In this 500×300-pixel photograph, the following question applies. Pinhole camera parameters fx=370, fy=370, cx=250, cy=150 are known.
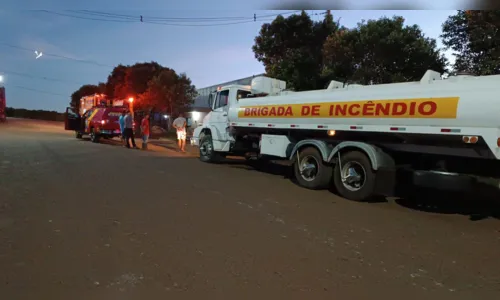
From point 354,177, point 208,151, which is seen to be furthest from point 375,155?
point 208,151

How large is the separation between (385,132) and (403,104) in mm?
604

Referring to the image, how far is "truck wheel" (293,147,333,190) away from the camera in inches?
308

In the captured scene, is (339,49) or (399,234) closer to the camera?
(399,234)

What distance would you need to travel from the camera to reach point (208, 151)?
1269 cm

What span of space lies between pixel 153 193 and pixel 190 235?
104 inches

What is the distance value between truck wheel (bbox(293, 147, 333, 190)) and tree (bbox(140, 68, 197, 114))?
23.8 metres

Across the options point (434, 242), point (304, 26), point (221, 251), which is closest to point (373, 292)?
point (221, 251)

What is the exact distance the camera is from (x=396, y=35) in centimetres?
1273

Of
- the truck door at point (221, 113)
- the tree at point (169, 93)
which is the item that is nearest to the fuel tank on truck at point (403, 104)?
the truck door at point (221, 113)

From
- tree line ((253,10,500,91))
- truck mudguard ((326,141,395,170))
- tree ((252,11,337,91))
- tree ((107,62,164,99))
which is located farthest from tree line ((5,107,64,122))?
truck mudguard ((326,141,395,170))

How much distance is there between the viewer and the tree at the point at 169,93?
1212 inches

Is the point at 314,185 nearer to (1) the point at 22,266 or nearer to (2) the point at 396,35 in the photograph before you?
(1) the point at 22,266

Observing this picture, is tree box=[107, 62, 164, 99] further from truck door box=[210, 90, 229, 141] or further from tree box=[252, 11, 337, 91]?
truck door box=[210, 90, 229, 141]

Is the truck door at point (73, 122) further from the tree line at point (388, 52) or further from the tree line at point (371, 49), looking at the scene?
the tree line at point (388, 52)
